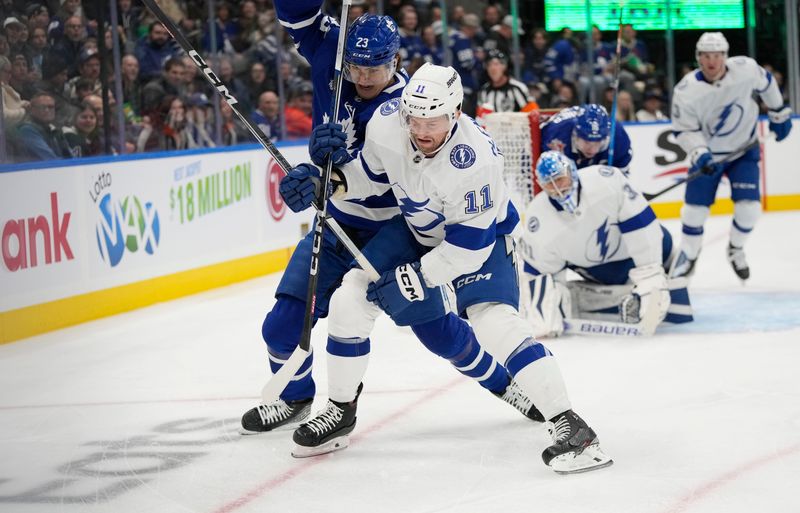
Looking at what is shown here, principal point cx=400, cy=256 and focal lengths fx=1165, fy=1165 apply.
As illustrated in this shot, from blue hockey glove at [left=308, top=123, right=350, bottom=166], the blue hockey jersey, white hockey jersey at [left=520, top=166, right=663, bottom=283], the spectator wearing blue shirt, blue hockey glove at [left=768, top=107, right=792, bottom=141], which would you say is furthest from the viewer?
the spectator wearing blue shirt

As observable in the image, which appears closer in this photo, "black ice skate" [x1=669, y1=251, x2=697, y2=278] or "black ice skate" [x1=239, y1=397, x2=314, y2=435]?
"black ice skate" [x1=239, y1=397, x2=314, y2=435]

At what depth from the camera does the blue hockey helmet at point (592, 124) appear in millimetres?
4875

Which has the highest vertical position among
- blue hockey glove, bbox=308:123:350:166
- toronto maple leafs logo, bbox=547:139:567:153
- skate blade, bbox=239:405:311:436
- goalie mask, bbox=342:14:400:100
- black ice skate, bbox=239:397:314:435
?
goalie mask, bbox=342:14:400:100

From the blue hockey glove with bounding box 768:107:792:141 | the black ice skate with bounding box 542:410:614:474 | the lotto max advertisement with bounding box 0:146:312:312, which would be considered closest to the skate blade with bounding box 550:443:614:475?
the black ice skate with bounding box 542:410:614:474

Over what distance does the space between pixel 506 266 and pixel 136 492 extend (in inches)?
42.3

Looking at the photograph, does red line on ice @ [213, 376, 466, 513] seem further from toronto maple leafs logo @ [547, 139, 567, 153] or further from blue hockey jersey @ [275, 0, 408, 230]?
toronto maple leafs logo @ [547, 139, 567, 153]

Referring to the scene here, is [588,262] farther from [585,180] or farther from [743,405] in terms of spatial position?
[743,405]

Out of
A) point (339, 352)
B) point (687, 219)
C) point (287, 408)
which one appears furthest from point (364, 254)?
point (687, 219)

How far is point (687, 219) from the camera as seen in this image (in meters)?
5.84

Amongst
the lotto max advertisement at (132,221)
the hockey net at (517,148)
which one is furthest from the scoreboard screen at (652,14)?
the hockey net at (517,148)

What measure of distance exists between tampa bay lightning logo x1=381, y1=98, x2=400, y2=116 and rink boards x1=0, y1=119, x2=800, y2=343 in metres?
2.52

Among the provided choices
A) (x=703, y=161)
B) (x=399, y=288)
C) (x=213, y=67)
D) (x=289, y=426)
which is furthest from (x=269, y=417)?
(x=213, y=67)

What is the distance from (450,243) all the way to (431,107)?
331mm

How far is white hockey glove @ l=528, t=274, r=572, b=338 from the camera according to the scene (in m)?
4.69
